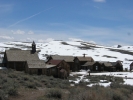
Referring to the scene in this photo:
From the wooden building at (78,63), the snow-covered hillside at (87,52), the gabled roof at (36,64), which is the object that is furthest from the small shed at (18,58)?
the snow-covered hillside at (87,52)

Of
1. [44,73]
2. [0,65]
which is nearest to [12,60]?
[0,65]

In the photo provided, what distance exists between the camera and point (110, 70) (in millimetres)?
64562

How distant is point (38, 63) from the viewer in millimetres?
43219

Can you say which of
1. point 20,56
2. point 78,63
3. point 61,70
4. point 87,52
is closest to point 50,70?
point 61,70

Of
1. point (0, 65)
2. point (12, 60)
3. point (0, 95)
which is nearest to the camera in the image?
point (0, 95)

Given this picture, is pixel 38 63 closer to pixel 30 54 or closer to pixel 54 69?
pixel 54 69

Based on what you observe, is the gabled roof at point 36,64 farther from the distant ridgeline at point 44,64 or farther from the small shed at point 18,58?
the small shed at point 18,58

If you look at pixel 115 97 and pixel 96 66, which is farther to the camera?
pixel 96 66

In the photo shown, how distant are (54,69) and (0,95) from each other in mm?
29387

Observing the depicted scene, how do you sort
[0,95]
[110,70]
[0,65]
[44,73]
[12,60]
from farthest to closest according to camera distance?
1. [110,70]
2. [0,65]
3. [12,60]
4. [44,73]
5. [0,95]

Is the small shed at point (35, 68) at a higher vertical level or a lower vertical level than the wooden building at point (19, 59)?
lower

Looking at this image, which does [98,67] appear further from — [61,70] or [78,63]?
[61,70]

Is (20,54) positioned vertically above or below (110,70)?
above

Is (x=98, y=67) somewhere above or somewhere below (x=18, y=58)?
below
